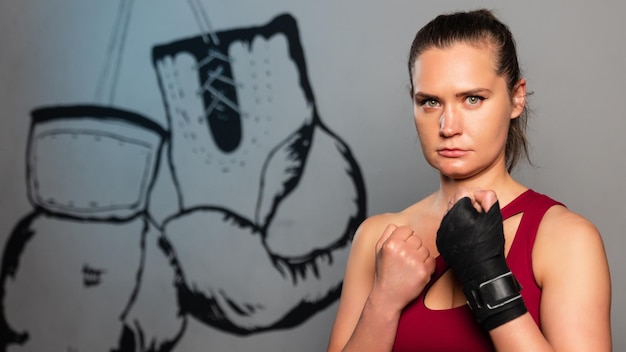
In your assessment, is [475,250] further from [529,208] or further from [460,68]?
[460,68]

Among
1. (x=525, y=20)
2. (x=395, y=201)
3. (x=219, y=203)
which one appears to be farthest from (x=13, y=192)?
(x=525, y=20)

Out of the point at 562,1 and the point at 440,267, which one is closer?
the point at 440,267

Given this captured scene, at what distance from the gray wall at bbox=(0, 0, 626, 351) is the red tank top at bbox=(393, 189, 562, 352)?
758mm

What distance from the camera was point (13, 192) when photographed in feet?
9.58

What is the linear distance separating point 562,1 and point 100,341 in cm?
186

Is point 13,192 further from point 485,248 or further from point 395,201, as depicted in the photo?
point 485,248

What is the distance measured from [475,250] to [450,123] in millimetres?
256

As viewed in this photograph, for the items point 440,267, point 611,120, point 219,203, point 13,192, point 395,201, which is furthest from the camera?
point 13,192

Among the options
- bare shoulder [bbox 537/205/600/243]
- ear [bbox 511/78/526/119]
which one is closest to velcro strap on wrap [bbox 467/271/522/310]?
bare shoulder [bbox 537/205/600/243]

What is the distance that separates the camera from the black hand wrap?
1264 millimetres

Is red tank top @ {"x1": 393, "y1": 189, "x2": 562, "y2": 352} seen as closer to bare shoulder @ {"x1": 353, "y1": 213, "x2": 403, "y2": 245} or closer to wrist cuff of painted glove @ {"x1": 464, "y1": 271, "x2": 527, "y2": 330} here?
wrist cuff of painted glove @ {"x1": 464, "y1": 271, "x2": 527, "y2": 330}

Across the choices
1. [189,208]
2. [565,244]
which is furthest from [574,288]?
[189,208]

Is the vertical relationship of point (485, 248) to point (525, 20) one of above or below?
below

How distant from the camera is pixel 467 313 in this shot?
1.41 metres
